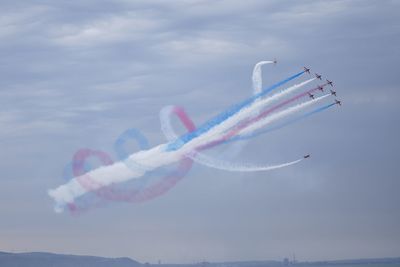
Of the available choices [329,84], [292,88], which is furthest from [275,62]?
[329,84]

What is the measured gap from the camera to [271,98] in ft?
343

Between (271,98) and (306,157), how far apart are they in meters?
9.32

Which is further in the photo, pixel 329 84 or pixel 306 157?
pixel 329 84

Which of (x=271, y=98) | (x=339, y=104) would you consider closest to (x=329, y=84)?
(x=339, y=104)

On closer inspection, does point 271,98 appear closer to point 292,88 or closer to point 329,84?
point 292,88

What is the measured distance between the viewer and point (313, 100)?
108 m

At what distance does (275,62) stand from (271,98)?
4.75 meters

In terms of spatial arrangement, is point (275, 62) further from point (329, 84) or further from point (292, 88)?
point (329, 84)

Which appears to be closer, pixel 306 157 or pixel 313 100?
pixel 306 157

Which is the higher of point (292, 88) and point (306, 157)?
point (292, 88)

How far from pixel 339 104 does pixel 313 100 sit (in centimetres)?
518

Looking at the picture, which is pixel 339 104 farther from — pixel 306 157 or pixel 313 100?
pixel 306 157

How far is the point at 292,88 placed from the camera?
10506 cm

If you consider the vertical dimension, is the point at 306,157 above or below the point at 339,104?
below
